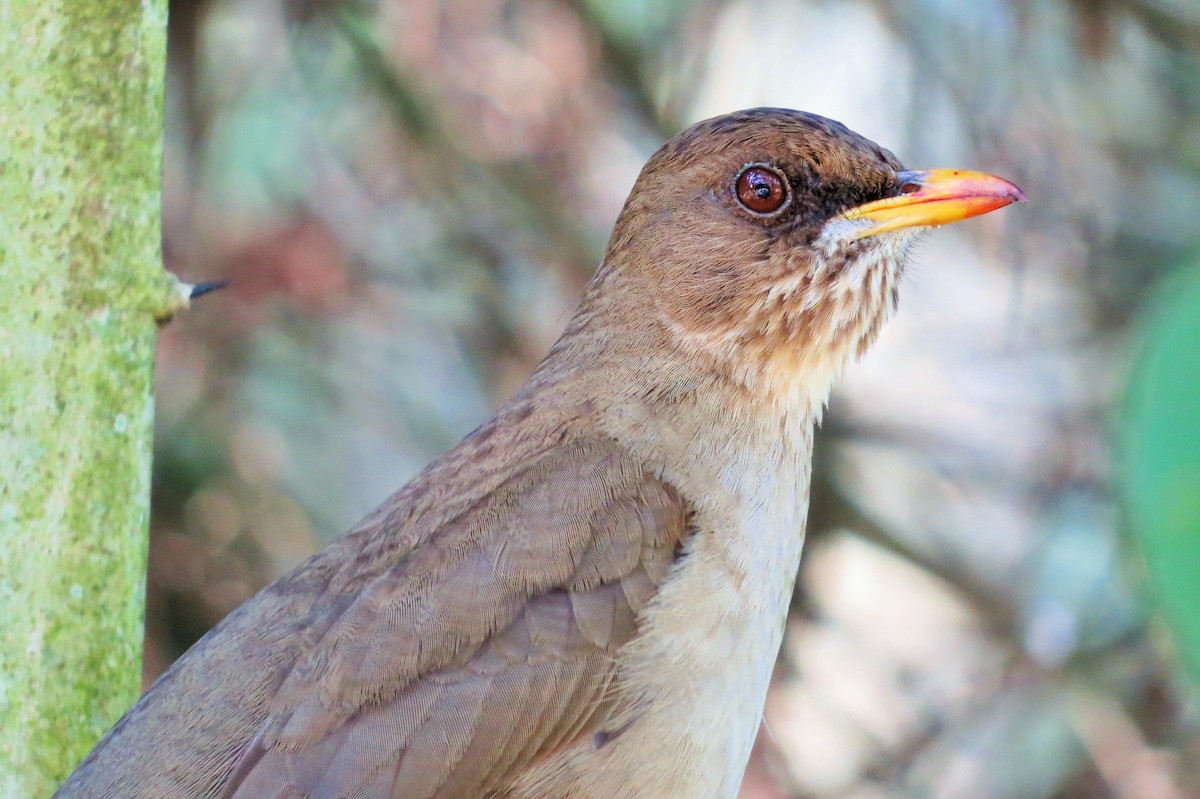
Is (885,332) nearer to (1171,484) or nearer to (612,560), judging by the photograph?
(612,560)

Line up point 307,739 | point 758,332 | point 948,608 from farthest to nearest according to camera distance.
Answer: point 948,608 < point 758,332 < point 307,739

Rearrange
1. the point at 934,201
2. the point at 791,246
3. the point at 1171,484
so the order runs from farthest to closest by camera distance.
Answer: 1. the point at 791,246
2. the point at 934,201
3. the point at 1171,484

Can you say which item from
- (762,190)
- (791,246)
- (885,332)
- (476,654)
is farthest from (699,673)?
(885,332)

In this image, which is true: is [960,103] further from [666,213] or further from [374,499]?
[374,499]

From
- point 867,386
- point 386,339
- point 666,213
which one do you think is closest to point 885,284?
point 666,213

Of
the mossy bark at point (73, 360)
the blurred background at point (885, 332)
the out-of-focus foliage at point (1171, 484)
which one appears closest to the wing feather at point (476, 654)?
the mossy bark at point (73, 360)

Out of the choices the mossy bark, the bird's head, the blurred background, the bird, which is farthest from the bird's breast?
the blurred background
